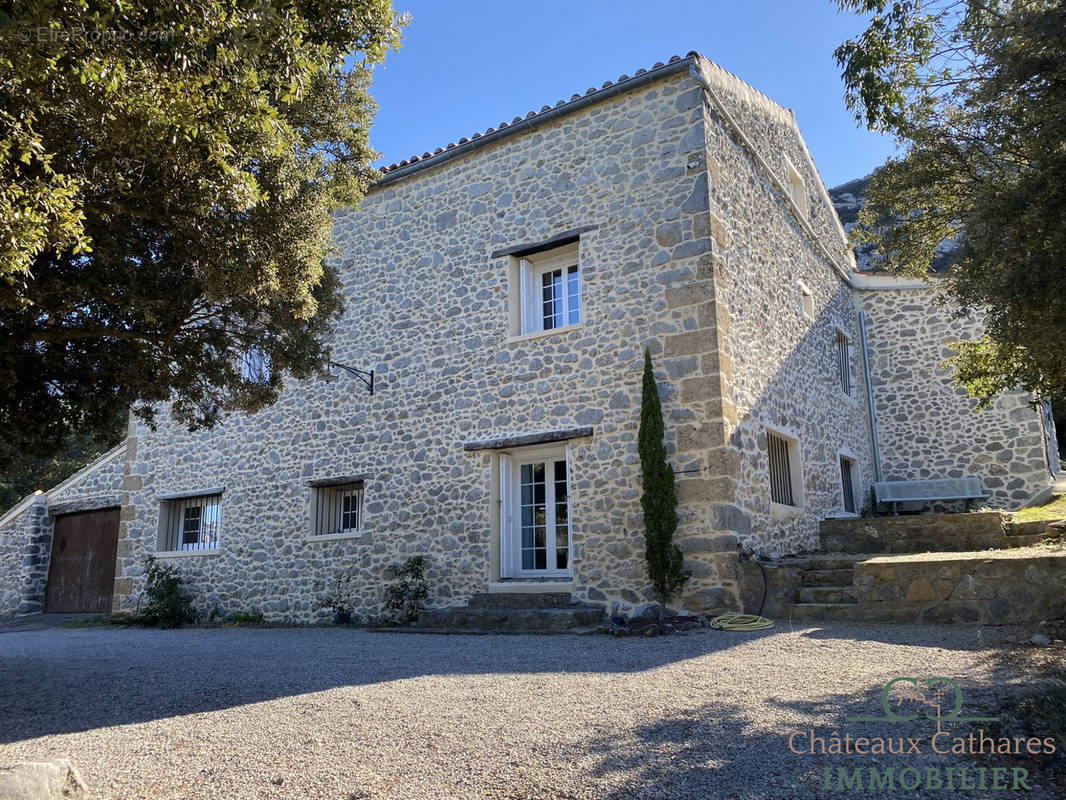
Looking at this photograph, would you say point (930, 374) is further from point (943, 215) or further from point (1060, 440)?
point (1060, 440)

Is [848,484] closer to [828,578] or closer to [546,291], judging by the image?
[828,578]

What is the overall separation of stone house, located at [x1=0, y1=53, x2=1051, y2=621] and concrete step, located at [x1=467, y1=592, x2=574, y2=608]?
0.14 metres

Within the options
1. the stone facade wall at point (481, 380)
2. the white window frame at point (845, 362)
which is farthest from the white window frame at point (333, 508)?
the white window frame at point (845, 362)

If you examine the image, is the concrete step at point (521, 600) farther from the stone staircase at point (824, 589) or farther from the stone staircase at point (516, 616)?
the stone staircase at point (824, 589)

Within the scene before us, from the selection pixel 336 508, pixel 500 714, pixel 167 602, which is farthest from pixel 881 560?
pixel 167 602

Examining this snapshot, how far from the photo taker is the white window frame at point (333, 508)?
10711mm

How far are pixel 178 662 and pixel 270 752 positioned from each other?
355 cm

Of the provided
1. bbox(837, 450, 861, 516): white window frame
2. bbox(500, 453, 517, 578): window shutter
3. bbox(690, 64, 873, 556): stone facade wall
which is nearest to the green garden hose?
A: bbox(690, 64, 873, 556): stone facade wall

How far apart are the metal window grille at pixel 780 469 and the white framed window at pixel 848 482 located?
2.42 metres

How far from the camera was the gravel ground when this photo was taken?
3.16 metres

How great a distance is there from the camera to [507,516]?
930 cm

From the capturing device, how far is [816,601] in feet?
24.6

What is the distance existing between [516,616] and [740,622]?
2404 millimetres

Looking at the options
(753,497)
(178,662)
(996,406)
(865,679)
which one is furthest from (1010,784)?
(996,406)
